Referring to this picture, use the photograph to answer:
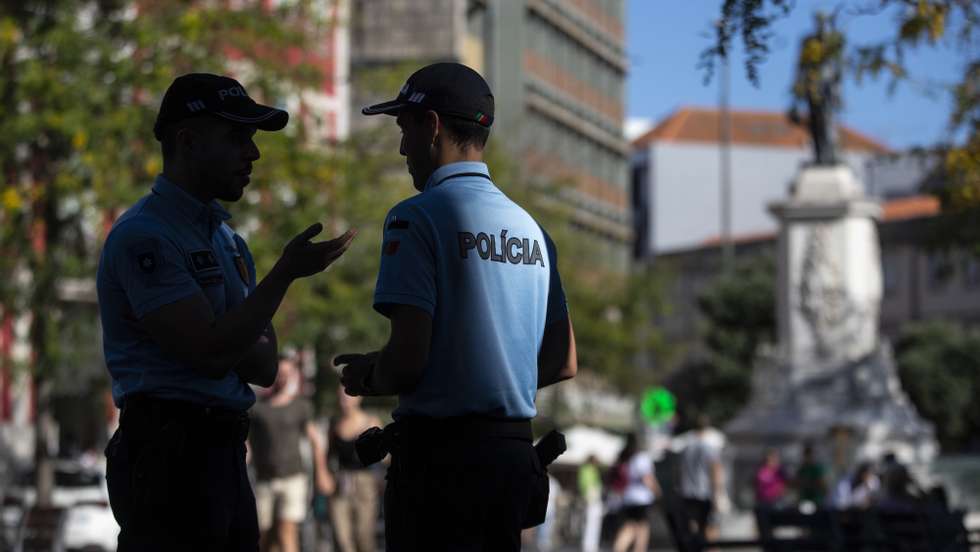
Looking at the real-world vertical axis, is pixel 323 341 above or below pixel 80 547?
above

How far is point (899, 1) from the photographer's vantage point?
12.4 meters

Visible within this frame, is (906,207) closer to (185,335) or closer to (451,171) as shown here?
(451,171)

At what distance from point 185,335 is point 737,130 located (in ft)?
386

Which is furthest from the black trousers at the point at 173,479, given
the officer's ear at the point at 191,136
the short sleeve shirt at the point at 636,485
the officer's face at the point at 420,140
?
the short sleeve shirt at the point at 636,485

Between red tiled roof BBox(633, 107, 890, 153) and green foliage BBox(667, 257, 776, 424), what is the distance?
34.1m

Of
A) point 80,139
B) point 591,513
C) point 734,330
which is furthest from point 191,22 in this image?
point 734,330

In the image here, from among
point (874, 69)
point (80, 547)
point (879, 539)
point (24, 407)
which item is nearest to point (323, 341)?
point (24, 407)

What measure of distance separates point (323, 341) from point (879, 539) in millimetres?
23265

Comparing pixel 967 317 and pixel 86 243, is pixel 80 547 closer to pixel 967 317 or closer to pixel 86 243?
pixel 86 243

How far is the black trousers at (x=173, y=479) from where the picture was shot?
5.99 m

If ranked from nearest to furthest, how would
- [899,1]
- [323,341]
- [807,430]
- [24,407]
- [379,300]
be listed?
[379,300], [899,1], [807,430], [323,341], [24,407]

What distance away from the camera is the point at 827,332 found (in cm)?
3331

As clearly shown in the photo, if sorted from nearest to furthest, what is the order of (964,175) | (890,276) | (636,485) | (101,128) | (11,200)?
(964,175), (636,485), (11,200), (101,128), (890,276)

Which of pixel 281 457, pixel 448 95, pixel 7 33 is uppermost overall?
pixel 7 33
